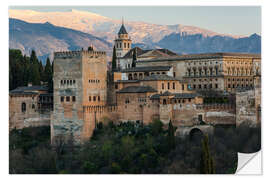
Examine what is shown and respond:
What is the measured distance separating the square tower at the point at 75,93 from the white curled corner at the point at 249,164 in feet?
43.5

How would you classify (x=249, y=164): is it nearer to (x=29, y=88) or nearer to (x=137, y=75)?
(x=137, y=75)

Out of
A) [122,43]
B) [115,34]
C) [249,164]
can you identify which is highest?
[115,34]

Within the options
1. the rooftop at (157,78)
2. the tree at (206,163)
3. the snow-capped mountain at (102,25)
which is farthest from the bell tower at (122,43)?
the tree at (206,163)

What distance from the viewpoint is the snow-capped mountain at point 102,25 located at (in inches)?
2026

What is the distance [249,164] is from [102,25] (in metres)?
29.4

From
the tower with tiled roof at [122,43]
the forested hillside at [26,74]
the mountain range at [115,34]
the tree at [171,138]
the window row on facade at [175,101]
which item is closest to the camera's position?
the tree at [171,138]

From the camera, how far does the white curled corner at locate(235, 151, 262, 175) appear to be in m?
35.8

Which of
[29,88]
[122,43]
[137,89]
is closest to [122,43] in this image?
[122,43]

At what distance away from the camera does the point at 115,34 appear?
7900 centimetres

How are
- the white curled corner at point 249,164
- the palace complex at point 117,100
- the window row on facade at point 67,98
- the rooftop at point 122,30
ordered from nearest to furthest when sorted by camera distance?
1. the white curled corner at point 249,164
2. the palace complex at point 117,100
3. the window row on facade at point 67,98
4. the rooftop at point 122,30

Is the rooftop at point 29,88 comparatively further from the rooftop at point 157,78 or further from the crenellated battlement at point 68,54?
the rooftop at point 157,78
